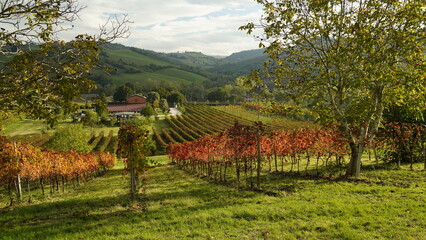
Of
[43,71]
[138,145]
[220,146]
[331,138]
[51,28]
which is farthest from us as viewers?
[220,146]

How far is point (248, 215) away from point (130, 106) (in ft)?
417

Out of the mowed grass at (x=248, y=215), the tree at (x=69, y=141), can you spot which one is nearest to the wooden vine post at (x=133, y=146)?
the mowed grass at (x=248, y=215)

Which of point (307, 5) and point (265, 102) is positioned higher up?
point (307, 5)

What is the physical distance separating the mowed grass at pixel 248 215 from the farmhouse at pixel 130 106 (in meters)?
113

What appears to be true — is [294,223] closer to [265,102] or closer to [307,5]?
[265,102]

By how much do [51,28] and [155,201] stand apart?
27.8ft

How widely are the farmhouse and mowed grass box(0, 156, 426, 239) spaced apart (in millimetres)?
112566

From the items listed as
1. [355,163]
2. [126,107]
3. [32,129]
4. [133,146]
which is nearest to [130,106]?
[126,107]

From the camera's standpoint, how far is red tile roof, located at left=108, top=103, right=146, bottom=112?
122 meters

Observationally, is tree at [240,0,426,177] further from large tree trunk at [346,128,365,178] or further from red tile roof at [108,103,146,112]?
red tile roof at [108,103,146,112]

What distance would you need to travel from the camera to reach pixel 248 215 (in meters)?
9.43

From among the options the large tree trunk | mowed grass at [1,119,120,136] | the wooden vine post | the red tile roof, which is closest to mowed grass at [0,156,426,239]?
the large tree trunk

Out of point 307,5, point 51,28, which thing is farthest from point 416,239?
point 51,28

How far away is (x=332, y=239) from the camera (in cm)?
721
